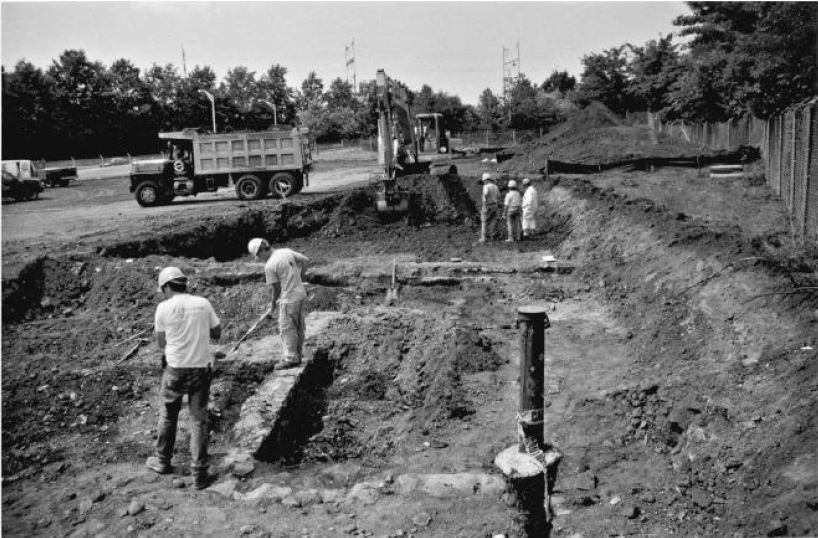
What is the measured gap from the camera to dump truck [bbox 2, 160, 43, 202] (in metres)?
23.9

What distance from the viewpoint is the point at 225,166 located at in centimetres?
1978

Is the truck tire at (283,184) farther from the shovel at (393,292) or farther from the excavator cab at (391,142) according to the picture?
the shovel at (393,292)

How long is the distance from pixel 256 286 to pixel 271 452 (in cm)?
467

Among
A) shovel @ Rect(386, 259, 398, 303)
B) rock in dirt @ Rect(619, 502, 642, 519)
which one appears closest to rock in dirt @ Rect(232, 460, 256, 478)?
rock in dirt @ Rect(619, 502, 642, 519)

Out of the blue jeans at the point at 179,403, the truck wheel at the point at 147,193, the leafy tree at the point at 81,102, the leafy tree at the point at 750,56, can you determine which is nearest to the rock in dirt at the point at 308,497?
the blue jeans at the point at 179,403

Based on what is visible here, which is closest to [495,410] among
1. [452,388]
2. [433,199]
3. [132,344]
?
[452,388]

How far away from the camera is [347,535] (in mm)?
4430

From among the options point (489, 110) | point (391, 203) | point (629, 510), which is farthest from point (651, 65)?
point (629, 510)

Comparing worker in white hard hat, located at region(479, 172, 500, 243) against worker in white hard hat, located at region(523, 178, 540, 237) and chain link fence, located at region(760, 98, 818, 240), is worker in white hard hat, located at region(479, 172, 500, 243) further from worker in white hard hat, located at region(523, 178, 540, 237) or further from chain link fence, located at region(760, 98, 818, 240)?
chain link fence, located at region(760, 98, 818, 240)

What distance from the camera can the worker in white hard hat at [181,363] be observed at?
17.2 feet

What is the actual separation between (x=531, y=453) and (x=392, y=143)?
14.6m

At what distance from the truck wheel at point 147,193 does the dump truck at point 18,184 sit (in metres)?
7.65

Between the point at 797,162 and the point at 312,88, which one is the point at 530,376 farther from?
the point at 312,88

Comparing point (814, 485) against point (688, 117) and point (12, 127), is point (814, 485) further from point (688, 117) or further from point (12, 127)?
point (12, 127)
